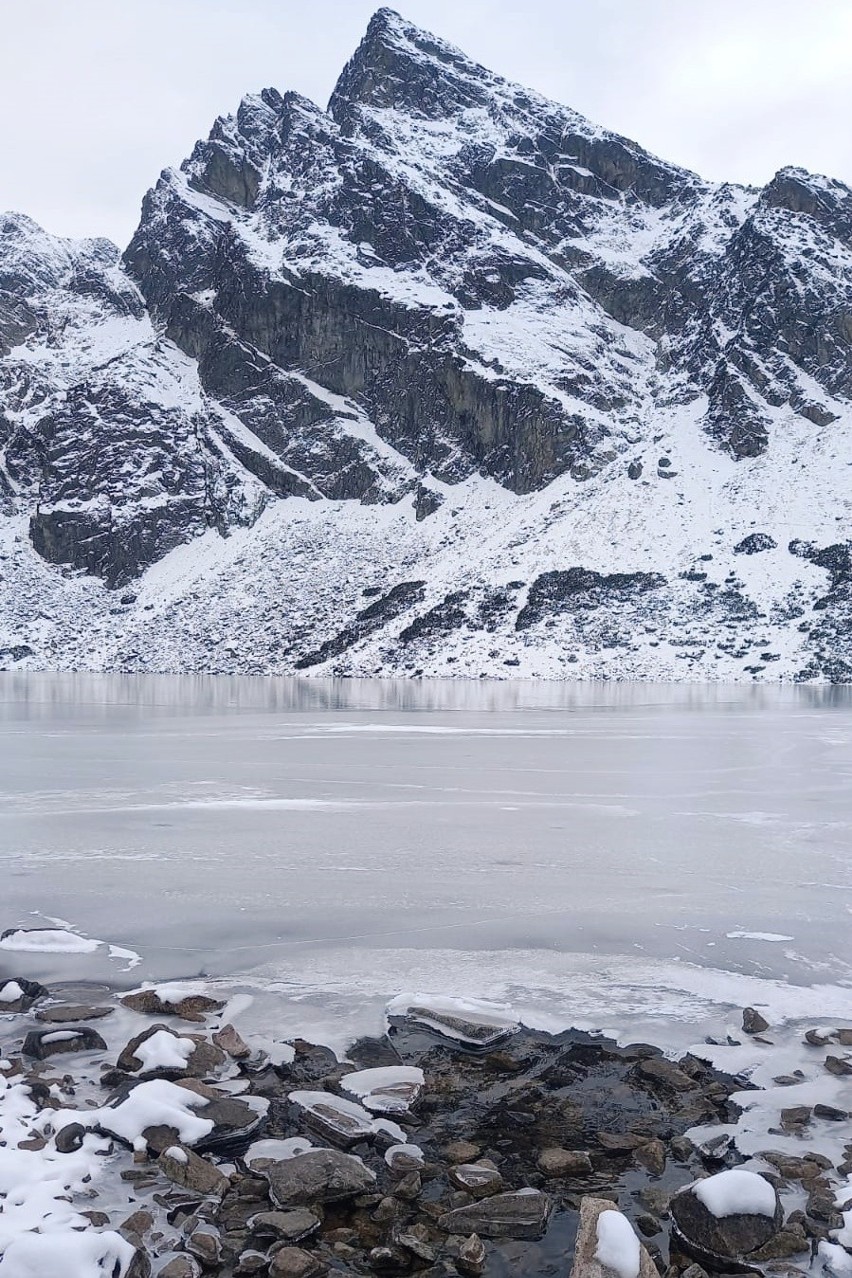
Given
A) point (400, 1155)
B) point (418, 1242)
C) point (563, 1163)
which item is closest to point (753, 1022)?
point (563, 1163)

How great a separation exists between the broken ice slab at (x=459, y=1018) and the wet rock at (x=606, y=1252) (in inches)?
118

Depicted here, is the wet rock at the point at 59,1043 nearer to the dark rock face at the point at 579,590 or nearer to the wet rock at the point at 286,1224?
the wet rock at the point at 286,1224

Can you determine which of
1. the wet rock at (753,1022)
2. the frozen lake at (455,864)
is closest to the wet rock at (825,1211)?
the wet rock at (753,1022)

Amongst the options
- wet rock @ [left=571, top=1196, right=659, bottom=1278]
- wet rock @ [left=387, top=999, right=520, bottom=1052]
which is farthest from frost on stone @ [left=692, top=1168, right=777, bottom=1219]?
wet rock @ [left=387, top=999, right=520, bottom=1052]

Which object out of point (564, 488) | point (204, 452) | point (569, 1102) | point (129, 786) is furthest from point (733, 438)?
point (569, 1102)

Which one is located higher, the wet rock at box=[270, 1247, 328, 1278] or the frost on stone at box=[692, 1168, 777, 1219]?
the frost on stone at box=[692, 1168, 777, 1219]

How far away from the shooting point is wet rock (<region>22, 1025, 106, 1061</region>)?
823cm

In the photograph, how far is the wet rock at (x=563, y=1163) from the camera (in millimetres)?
6594

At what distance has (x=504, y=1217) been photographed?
608 centimetres

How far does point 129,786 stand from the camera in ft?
78.3

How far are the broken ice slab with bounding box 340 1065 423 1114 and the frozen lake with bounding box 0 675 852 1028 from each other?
142cm

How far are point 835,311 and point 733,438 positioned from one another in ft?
94.5

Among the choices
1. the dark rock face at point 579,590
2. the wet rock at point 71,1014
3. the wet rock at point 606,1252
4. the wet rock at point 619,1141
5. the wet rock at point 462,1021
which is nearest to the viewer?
the wet rock at point 606,1252

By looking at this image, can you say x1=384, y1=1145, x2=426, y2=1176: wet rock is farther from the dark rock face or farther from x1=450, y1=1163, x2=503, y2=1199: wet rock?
the dark rock face
